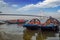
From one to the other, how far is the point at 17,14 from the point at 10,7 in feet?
0.58

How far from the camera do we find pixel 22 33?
3.78 metres

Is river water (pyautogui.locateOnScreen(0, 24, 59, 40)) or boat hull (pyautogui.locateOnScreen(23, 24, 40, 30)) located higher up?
boat hull (pyautogui.locateOnScreen(23, 24, 40, 30))

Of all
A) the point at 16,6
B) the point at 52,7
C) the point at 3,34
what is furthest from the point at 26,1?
the point at 3,34

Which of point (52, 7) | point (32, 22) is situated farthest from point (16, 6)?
point (52, 7)

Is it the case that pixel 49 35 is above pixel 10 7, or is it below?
below

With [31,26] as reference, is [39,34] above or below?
below

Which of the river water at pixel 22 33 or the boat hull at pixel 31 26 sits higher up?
the boat hull at pixel 31 26

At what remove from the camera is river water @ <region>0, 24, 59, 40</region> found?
376cm

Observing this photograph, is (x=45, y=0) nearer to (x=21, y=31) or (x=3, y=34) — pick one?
(x=21, y=31)

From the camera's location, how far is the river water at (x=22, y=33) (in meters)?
3.76

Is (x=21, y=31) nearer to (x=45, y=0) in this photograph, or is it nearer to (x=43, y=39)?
(x=43, y=39)

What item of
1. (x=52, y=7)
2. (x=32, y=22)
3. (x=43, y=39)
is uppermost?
(x=52, y=7)

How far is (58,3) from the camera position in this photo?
3.76 m

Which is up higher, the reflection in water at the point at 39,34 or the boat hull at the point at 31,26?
the boat hull at the point at 31,26
